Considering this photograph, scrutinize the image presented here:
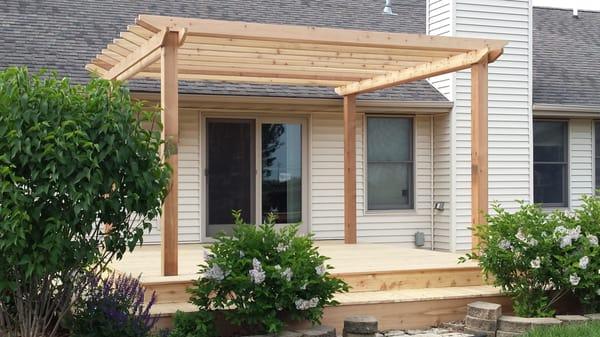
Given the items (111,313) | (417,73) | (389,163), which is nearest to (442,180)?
(389,163)

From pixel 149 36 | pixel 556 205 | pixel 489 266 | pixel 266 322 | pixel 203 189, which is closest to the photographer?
pixel 266 322

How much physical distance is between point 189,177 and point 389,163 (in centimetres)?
321

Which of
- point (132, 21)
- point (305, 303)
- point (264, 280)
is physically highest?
point (132, 21)

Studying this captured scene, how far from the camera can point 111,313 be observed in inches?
225

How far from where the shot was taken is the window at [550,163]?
13430 millimetres

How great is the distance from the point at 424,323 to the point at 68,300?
3.14m

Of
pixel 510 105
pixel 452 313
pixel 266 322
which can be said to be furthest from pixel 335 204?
pixel 266 322

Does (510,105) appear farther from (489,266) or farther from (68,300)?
(68,300)

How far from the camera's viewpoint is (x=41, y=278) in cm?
530

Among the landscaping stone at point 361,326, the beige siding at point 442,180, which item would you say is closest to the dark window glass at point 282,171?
the beige siding at point 442,180

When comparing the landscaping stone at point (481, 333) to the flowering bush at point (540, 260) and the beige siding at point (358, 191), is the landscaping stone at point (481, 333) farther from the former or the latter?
the beige siding at point (358, 191)

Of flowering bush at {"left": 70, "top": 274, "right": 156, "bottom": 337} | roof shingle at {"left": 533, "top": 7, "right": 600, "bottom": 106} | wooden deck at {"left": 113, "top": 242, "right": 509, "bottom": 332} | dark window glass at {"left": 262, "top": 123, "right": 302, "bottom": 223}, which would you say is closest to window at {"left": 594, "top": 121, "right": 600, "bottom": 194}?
roof shingle at {"left": 533, "top": 7, "right": 600, "bottom": 106}

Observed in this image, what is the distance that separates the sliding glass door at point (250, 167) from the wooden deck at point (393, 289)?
3250 mm

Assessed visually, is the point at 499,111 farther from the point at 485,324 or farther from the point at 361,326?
the point at 361,326
